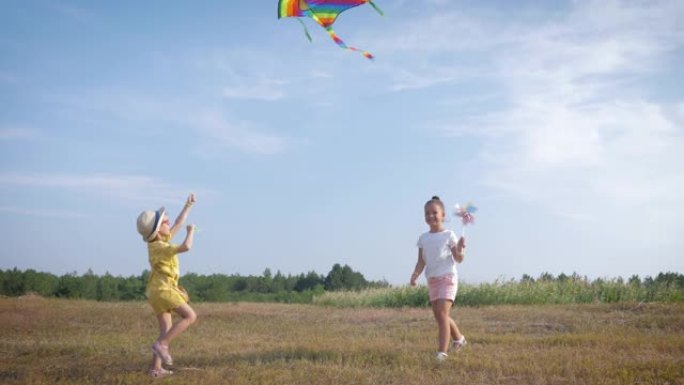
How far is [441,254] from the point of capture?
822 cm

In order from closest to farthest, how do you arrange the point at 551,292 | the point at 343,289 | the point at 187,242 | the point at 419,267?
the point at 187,242
the point at 419,267
the point at 551,292
the point at 343,289

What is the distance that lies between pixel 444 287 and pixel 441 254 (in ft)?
1.38

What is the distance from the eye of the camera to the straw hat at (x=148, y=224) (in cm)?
749

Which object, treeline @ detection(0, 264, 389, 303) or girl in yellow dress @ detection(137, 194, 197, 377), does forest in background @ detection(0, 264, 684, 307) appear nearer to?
treeline @ detection(0, 264, 389, 303)

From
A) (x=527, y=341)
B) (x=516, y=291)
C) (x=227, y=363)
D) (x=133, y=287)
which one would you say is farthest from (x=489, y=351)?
(x=133, y=287)

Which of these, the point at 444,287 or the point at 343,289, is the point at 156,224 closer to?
the point at 444,287

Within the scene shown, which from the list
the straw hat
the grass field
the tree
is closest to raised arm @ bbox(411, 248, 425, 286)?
the grass field

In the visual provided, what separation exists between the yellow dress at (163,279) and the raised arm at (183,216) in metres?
0.28

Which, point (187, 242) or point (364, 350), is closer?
point (187, 242)

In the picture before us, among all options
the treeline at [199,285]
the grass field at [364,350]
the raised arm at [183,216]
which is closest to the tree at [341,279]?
the treeline at [199,285]

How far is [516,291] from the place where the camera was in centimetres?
2142

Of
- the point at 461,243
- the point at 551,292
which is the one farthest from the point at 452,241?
the point at 551,292

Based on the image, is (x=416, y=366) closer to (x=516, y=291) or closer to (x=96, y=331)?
(x=96, y=331)

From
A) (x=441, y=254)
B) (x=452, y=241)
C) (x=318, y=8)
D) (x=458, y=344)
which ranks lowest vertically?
(x=458, y=344)
